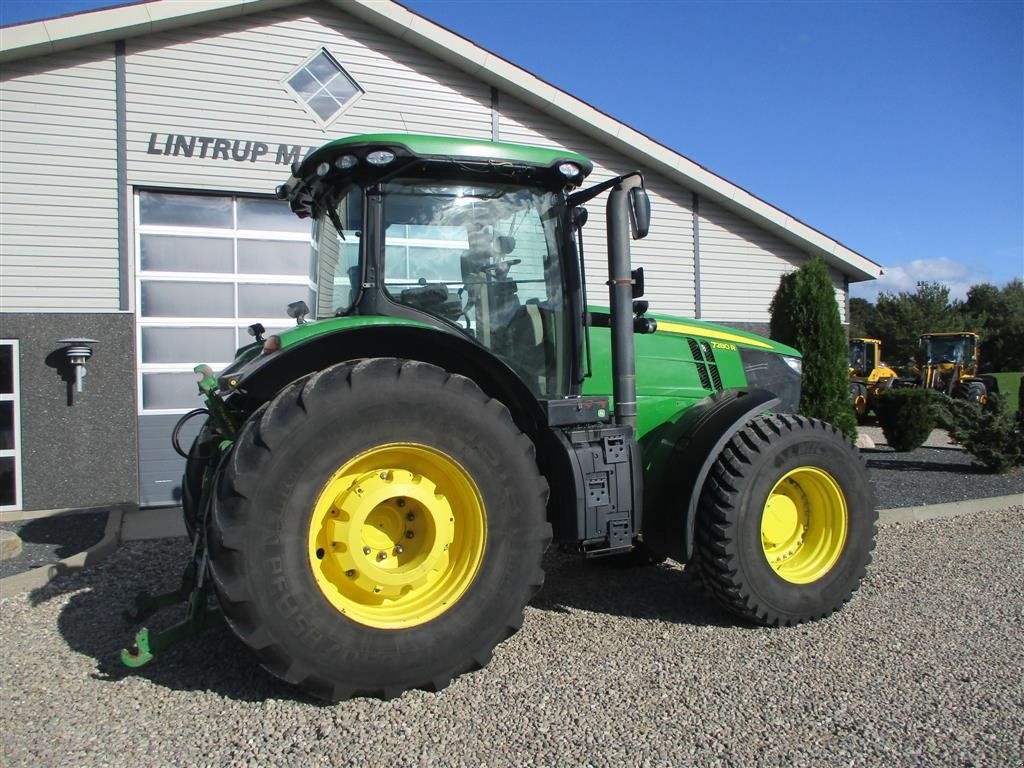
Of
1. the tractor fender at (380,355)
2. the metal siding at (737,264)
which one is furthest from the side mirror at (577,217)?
the metal siding at (737,264)

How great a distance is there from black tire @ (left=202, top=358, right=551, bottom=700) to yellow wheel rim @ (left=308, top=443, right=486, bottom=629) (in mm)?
17

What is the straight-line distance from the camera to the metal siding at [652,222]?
9.69 metres

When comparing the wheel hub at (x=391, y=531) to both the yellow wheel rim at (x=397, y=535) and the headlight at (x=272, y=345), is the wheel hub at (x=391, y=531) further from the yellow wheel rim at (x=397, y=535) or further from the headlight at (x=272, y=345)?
the headlight at (x=272, y=345)

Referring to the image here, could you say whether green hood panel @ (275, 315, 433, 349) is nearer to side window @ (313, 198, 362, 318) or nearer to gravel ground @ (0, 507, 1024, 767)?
side window @ (313, 198, 362, 318)

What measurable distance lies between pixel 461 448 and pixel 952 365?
74.8 feet

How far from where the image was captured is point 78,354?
777cm

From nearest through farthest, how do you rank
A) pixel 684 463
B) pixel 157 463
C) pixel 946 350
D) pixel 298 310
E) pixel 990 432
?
pixel 684 463
pixel 298 310
pixel 157 463
pixel 990 432
pixel 946 350

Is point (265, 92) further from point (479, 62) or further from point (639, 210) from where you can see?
point (639, 210)

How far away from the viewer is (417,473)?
3342 millimetres

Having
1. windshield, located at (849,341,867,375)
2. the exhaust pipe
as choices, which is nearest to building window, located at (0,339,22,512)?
the exhaust pipe

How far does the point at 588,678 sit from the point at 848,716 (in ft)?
3.35

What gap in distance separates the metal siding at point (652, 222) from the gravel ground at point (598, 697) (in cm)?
607

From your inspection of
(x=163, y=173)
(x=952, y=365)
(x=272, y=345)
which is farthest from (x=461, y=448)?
(x=952, y=365)

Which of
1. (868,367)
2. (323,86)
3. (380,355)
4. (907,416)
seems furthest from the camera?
(868,367)
